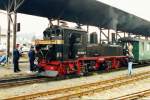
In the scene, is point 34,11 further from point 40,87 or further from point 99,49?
point 40,87

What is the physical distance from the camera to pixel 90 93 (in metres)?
13.3

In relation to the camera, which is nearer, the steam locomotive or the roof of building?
the steam locomotive

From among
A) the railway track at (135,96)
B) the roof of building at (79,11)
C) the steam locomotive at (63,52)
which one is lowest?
the railway track at (135,96)

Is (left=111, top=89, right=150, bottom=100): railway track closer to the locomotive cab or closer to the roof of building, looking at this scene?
the locomotive cab

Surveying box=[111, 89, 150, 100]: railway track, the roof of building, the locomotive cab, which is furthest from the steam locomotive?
box=[111, 89, 150, 100]: railway track

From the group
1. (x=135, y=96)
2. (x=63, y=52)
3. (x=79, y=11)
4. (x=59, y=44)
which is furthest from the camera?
(x=79, y=11)

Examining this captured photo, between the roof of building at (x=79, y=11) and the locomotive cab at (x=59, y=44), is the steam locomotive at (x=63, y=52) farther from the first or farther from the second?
the roof of building at (x=79, y=11)

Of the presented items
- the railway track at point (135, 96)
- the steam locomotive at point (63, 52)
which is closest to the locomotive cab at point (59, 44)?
the steam locomotive at point (63, 52)

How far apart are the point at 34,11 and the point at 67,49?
8164 mm

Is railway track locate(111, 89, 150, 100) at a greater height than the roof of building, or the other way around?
the roof of building

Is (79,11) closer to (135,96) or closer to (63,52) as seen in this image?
(63,52)

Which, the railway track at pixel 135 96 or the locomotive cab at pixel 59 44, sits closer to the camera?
the railway track at pixel 135 96

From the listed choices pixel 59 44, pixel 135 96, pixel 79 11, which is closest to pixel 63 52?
pixel 59 44

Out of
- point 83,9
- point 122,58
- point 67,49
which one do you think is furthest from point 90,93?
point 83,9
